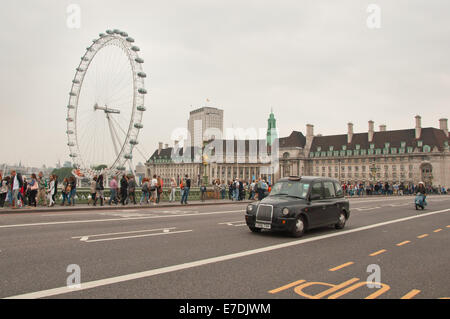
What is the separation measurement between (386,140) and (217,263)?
432 feet

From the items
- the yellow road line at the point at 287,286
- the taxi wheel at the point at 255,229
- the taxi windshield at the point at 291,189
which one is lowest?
the taxi wheel at the point at 255,229

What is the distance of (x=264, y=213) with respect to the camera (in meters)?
11.4

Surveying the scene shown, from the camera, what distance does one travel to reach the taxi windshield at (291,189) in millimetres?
12094

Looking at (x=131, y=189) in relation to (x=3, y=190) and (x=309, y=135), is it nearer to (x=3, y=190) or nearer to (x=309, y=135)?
(x=3, y=190)

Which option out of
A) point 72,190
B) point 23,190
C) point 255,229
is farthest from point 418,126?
point 255,229

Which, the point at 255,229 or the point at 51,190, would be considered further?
the point at 51,190

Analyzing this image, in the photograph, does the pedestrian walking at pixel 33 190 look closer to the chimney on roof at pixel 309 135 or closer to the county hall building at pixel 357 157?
the county hall building at pixel 357 157

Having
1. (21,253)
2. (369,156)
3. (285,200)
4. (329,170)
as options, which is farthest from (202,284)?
(329,170)

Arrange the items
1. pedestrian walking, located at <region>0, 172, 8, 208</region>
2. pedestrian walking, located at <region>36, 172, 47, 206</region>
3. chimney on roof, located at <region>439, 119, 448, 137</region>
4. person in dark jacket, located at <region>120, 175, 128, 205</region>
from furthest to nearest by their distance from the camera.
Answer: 1. chimney on roof, located at <region>439, 119, 448, 137</region>
2. person in dark jacket, located at <region>120, 175, 128, 205</region>
3. pedestrian walking, located at <region>36, 172, 47, 206</region>
4. pedestrian walking, located at <region>0, 172, 8, 208</region>

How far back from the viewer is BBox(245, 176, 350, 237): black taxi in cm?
1112

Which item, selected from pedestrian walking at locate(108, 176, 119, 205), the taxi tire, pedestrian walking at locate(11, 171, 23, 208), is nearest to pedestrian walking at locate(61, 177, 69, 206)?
pedestrian walking at locate(108, 176, 119, 205)

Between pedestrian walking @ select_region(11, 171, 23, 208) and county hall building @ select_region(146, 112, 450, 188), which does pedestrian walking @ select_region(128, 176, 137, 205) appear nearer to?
pedestrian walking @ select_region(11, 171, 23, 208)

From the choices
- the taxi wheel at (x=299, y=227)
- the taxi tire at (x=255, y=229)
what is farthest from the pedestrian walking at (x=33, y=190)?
the taxi wheel at (x=299, y=227)
